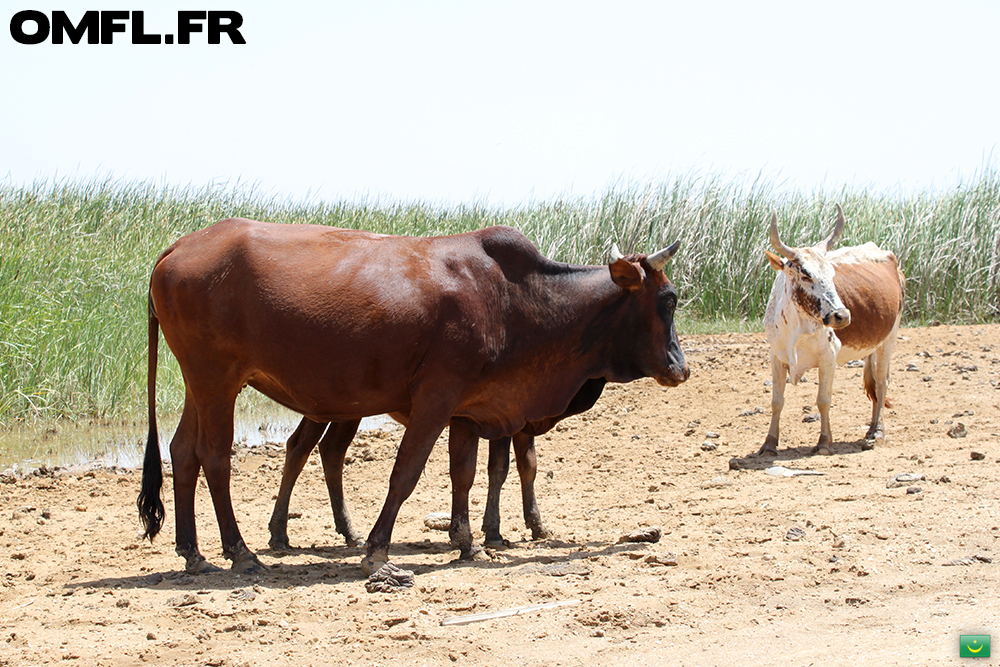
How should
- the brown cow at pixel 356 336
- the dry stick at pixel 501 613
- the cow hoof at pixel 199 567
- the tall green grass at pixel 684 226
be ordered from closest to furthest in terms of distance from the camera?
the dry stick at pixel 501 613, the brown cow at pixel 356 336, the cow hoof at pixel 199 567, the tall green grass at pixel 684 226

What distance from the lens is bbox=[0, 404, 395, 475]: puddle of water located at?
29.3 ft

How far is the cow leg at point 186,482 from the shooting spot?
5.74 m

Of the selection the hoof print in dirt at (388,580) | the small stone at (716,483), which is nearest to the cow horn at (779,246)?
the small stone at (716,483)

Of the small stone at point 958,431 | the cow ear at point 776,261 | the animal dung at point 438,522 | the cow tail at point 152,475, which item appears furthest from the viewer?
the cow ear at point 776,261

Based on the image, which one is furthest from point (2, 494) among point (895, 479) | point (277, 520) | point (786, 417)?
point (786, 417)

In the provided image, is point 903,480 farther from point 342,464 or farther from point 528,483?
point 342,464

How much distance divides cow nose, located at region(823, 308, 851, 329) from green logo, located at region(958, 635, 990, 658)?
16.6ft

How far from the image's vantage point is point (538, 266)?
20.6 feet

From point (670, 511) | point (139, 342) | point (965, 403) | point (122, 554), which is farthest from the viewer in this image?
point (139, 342)

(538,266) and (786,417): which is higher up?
(538,266)

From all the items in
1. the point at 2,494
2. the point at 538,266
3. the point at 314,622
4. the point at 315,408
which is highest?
the point at 538,266

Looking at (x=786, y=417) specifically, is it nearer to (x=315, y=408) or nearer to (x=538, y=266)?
(x=538, y=266)

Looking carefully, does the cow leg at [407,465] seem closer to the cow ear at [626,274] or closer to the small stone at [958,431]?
the cow ear at [626,274]

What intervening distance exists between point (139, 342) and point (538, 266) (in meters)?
6.73
